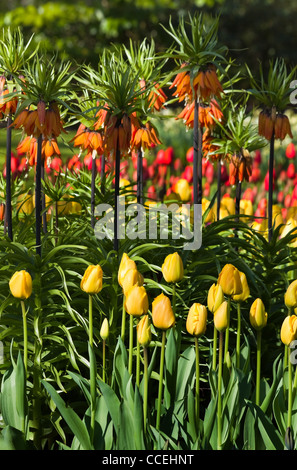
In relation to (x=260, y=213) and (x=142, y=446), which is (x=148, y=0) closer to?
(x=260, y=213)

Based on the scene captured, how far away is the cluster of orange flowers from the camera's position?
9.52 feet

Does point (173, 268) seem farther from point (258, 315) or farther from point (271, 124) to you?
point (271, 124)

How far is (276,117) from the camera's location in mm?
2924

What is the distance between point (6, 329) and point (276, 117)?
4.84 ft

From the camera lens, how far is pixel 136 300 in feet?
5.66

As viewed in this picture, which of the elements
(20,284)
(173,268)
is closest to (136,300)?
(173,268)

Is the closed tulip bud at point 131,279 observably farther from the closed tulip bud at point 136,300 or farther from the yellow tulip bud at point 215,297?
the yellow tulip bud at point 215,297

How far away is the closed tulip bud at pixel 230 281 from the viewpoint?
1.82 m

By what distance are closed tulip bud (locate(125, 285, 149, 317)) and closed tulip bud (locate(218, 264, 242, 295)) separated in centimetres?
23

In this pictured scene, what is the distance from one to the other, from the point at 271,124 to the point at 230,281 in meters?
1.26

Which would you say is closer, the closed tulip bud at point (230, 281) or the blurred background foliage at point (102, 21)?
the closed tulip bud at point (230, 281)

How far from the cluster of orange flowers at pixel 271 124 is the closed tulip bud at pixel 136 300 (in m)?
1.41

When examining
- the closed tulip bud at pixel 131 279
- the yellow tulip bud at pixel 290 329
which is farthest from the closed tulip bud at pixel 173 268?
the yellow tulip bud at pixel 290 329
